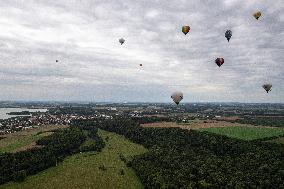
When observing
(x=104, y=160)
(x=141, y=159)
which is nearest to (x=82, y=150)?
(x=104, y=160)

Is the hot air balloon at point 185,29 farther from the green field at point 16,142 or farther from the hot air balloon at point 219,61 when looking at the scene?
the green field at point 16,142

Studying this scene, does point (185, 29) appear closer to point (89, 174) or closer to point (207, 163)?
point (207, 163)

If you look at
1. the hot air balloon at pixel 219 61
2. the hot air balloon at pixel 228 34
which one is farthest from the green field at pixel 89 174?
the hot air balloon at pixel 228 34

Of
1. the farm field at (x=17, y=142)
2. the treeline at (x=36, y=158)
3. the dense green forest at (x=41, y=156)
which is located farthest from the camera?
the farm field at (x=17, y=142)

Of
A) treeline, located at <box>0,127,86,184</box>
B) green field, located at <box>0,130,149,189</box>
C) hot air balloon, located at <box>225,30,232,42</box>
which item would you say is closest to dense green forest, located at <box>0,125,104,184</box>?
treeline, located at <box>0,127,86,184</box>

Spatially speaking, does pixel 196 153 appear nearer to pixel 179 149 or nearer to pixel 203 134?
pixel 179 149

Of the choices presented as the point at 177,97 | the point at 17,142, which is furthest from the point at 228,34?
the point at 17,142
